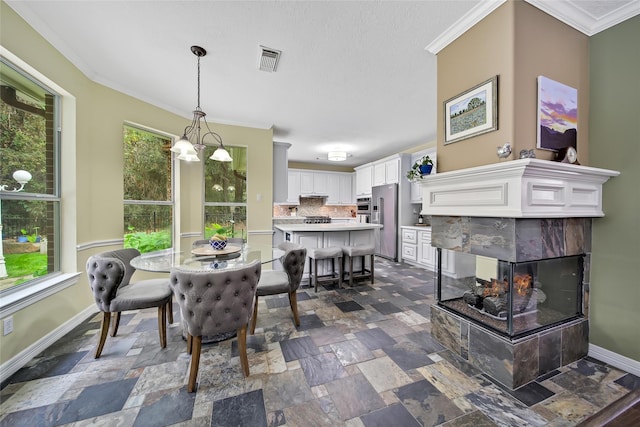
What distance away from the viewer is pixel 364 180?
6.57 m

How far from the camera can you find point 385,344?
7.17ft

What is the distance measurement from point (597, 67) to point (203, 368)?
386 cm

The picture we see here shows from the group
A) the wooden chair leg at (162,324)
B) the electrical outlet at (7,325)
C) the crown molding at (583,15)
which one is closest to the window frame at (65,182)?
the electrical outlet at (7,325)

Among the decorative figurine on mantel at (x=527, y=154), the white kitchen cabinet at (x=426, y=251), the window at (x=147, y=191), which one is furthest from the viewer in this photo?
the white kitchen cabinet at (x=426, y=251)

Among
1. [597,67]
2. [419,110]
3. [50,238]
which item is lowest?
[50,238]

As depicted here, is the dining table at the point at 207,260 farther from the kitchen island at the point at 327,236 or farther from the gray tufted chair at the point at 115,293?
the kitchen island at the point at 327,236

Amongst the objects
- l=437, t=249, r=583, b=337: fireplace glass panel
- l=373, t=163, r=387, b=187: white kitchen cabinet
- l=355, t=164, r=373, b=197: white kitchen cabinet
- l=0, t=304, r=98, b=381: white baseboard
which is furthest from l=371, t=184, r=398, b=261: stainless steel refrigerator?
l=0, t=304, r=98, b=381: white baseboard

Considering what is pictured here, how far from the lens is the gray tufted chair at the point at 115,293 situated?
1.87 meters

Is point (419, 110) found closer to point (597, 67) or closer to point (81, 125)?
point (597, 67)

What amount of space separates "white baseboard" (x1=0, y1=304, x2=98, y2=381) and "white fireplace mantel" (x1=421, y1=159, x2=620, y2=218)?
11.3 feet

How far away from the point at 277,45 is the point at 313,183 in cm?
509

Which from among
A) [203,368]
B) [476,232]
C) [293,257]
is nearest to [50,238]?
[203,368]

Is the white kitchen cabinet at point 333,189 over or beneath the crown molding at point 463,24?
beneath

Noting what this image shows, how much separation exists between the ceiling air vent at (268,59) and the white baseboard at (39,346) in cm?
310
